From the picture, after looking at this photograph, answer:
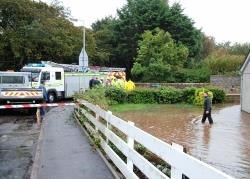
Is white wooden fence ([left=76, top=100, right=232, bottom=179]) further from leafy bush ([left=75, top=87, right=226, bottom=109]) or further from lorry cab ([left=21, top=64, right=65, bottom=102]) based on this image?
leafy bush ([left=75, top=87, right=226, bottom=109])

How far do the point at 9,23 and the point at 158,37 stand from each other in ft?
48.2

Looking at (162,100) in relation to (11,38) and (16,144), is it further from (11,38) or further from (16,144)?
(16,144)

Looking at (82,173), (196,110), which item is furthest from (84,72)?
(82,173)

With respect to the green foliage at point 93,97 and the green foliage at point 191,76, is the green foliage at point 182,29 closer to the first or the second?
the green foliage at point 191,76

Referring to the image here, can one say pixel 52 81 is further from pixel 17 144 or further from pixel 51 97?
pixel 17 144

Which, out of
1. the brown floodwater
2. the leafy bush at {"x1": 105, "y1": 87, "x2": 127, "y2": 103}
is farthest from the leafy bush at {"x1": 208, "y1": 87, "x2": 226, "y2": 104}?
the leafy bush at {"x1": 105, "y1": 87, "x2": 127, "y2": 103}

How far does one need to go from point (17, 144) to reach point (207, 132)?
1049 cm

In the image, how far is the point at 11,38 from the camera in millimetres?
47062

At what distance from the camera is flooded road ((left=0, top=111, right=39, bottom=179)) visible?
980cm

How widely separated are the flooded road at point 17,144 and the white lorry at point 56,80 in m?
10.4

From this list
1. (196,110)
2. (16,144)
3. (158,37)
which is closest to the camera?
(16,144)

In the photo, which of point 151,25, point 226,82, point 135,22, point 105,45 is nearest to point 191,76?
point 226,82

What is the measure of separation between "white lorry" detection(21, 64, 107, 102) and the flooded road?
10425 millimetres

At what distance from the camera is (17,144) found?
14.0 metres
